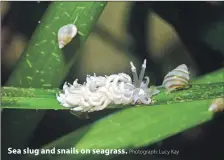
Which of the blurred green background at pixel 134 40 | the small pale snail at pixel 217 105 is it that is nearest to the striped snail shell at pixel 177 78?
the blurred green background at pixel 134 40

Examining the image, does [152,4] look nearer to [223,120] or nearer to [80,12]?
[80,12]

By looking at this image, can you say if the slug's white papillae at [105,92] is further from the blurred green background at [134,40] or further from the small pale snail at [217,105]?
the small pale snail at [217,105]

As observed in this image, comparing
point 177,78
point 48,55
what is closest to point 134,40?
point 177,78

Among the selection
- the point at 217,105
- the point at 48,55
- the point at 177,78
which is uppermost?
the point at 48,55

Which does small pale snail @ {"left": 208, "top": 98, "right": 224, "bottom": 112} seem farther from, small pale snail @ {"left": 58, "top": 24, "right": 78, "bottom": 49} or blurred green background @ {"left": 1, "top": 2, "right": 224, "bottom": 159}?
small pale snail @ {"left": 58, "top": 24, "right": 78, "bottom": 49}

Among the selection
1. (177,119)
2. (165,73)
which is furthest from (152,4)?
(177,119)

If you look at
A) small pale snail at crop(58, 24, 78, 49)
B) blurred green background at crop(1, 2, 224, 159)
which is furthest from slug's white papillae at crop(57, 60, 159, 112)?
small pale snail at crop(58, 24, 78, 49)

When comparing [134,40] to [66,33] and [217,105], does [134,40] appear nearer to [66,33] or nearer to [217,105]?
[66,33]
